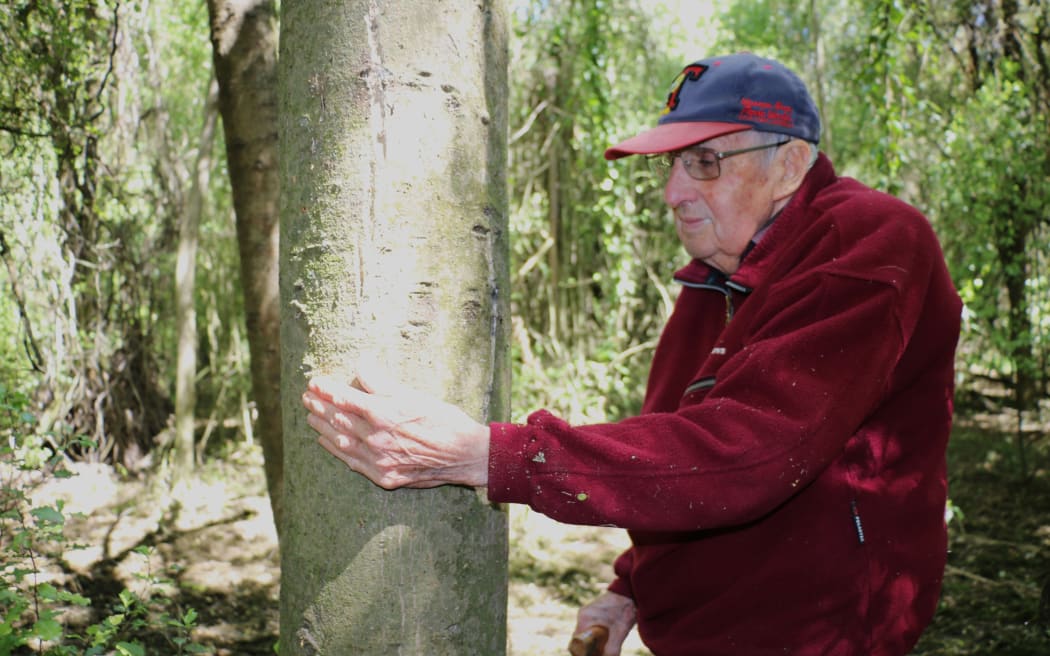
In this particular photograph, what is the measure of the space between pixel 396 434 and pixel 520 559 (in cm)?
504

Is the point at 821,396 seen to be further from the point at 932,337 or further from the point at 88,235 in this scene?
the point at 88,235

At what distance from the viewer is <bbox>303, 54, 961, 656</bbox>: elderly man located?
1.36 m

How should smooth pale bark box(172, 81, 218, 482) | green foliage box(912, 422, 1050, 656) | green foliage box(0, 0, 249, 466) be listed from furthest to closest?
smooth pale bark box(172, 81, 218, 482)
green foliage box(912, 422, 1050, 656)
green foliage box(0, 0, 249, 466)

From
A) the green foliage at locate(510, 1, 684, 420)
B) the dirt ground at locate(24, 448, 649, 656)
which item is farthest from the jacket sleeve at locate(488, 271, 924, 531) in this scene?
the green foliage at locate(510, 1, 684, 420)

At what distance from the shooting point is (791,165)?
1811 mm

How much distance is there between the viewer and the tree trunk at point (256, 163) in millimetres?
3229

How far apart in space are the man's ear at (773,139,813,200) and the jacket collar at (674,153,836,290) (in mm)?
20

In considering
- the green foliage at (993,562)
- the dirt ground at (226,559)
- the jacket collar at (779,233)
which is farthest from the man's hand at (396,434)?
the green foliage at (993,562)

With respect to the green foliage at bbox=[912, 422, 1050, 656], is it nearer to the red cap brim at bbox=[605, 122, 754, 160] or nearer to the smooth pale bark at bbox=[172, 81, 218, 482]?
→ the red cap brim at bbox=[605, 122, 754, 160]

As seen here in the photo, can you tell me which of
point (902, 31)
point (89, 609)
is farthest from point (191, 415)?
point (902, 31)

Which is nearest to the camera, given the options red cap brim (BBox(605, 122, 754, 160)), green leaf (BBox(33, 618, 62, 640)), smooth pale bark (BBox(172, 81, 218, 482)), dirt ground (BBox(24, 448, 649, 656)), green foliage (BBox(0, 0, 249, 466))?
green leaf (BBox(33, 618, 62, 640))

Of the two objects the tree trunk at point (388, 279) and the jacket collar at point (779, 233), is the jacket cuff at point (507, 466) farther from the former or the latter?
the jacket collar at point (779, 233)

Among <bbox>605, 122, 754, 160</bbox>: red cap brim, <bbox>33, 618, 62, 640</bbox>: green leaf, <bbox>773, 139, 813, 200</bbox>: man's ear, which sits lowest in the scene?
<bbox>33, 618, 62, 640</bbox>: green leaf

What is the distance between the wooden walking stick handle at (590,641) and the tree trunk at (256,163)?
1685mm
